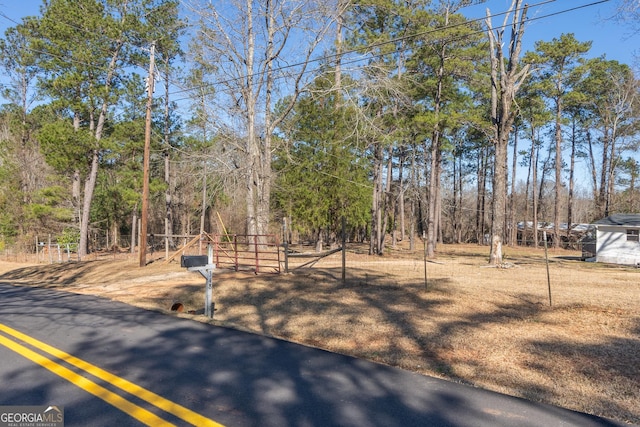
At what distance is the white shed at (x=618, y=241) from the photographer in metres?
23.7

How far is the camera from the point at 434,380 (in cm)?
440

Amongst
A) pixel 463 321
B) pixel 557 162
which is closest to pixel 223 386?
pixel 463 321

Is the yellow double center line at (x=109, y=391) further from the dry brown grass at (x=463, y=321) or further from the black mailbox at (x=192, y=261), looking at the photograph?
the dry brown grass at (x=463, y=321)

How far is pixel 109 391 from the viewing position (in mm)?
3850

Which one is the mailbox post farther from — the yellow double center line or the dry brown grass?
the yellow double center line

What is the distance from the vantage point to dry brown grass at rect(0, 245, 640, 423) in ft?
15.1

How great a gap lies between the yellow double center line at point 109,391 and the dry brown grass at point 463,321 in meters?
2.54

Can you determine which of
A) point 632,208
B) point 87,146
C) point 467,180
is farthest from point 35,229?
point 632,208

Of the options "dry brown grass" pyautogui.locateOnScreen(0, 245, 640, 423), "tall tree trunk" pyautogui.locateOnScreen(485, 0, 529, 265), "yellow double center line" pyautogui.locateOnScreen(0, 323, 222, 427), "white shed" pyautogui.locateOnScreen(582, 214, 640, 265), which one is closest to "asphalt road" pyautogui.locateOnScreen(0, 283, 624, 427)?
"yellow double center line" pyautogui.locateOnScreen(0, 323, 222, 427)

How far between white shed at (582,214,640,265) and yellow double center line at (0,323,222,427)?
88.6 ft

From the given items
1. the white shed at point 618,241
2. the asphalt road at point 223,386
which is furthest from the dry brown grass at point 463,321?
the white shed at point 618,241

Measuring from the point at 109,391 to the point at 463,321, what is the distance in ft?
18.5

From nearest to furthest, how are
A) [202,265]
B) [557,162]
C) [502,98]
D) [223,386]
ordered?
[223,386]
[202,265]
[502,98]
[557,162]

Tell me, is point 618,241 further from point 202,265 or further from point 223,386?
point 223,386
